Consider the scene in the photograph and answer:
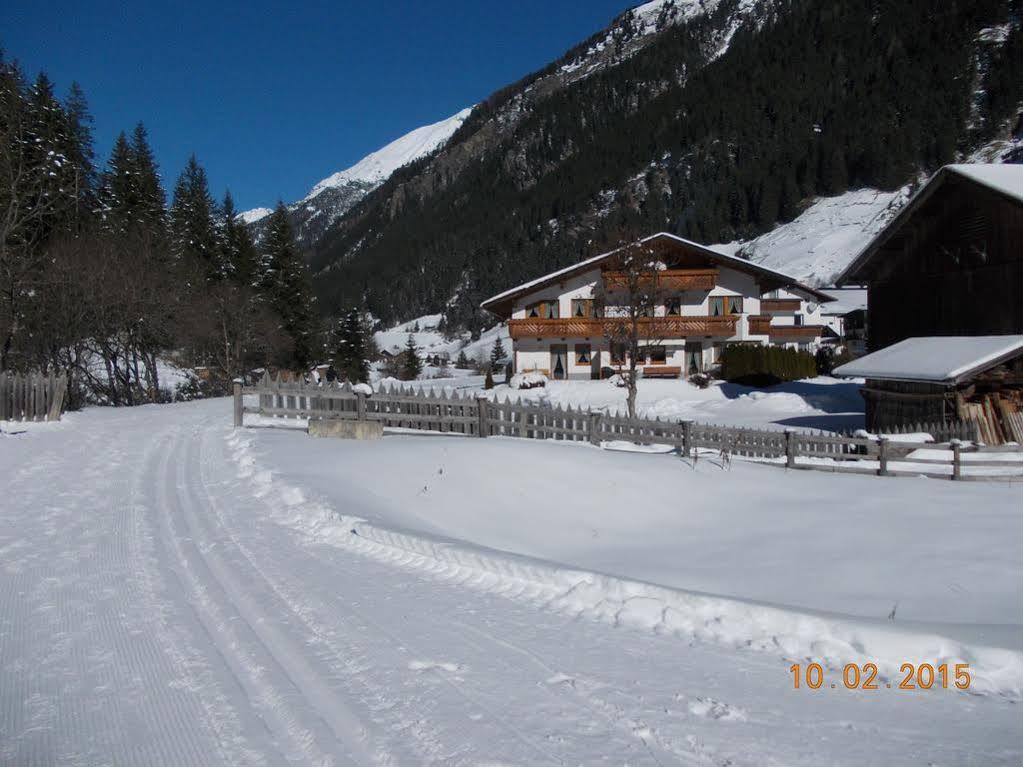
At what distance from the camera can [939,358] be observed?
19.6 meters

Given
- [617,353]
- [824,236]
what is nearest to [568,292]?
[617,353]

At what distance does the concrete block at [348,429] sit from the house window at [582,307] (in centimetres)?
2992

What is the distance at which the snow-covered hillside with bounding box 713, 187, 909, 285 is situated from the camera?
313 ft

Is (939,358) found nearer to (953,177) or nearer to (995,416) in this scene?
(995,416)

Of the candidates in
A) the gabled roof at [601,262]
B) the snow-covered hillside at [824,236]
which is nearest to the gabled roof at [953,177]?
the gabled roof at [601,262]

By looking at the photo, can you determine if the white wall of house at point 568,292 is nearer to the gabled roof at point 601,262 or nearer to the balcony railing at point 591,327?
the gabled roof at point 601,262

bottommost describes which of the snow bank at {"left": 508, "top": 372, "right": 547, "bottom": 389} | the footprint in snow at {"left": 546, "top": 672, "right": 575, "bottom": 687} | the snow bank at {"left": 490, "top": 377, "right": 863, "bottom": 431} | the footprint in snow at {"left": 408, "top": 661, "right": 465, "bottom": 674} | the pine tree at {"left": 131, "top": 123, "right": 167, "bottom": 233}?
the footprint in snow at {"left": 546, "top": 672, "right": 575, "bottom": 687}

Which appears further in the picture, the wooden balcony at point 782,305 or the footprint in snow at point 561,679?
the wooden balcony at point 782,305

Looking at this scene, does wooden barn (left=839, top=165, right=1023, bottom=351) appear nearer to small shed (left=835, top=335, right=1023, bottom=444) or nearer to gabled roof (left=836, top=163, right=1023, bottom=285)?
gabled roof (left=836, top=163, right=1023, bottom=285)

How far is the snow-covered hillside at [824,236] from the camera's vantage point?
9544cm

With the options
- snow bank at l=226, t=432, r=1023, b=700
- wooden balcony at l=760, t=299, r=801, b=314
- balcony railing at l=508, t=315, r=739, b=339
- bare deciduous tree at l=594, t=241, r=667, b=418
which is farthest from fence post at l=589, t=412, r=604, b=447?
wooden balcony at l=760, t=299, r=801, b=314

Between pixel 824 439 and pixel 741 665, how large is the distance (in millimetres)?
10989

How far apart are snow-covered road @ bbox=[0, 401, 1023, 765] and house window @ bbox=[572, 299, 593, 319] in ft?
122

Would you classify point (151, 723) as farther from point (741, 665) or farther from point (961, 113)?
point (961, 113)
